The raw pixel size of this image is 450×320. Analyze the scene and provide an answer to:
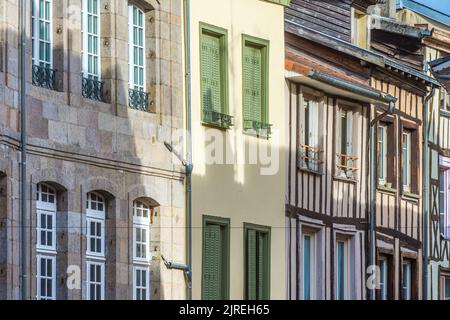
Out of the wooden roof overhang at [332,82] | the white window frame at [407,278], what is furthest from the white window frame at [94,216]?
the white window frame at [407,278]

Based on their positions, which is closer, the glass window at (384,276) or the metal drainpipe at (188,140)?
the metal drainpipe at (188,140)

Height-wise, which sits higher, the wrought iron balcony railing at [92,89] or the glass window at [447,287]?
the wrought iron balcony railing at [92,89]

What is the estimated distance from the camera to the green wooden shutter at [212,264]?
33219mm

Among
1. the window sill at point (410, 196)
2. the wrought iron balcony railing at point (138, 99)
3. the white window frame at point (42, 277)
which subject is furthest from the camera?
the window sill at point (410, 196)

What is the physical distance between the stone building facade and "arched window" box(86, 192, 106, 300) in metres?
0.01

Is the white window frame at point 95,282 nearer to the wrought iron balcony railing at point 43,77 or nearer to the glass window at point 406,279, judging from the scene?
the wrought iron balcony railing at point 43,77

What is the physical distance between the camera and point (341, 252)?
124 ft

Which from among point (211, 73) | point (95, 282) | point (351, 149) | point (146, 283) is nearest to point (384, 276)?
point (351, 149)

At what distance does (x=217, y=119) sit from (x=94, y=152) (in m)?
3.22

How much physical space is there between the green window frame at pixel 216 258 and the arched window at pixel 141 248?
3.49 ft

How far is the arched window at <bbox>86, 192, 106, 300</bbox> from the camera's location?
30969 millimetres

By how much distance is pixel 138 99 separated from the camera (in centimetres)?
3241

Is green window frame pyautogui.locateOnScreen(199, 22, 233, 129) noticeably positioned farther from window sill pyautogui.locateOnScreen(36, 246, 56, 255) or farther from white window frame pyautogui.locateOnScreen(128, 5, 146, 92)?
window sill pyautogui.locateOnScreen(36, 246, 56, 255)
